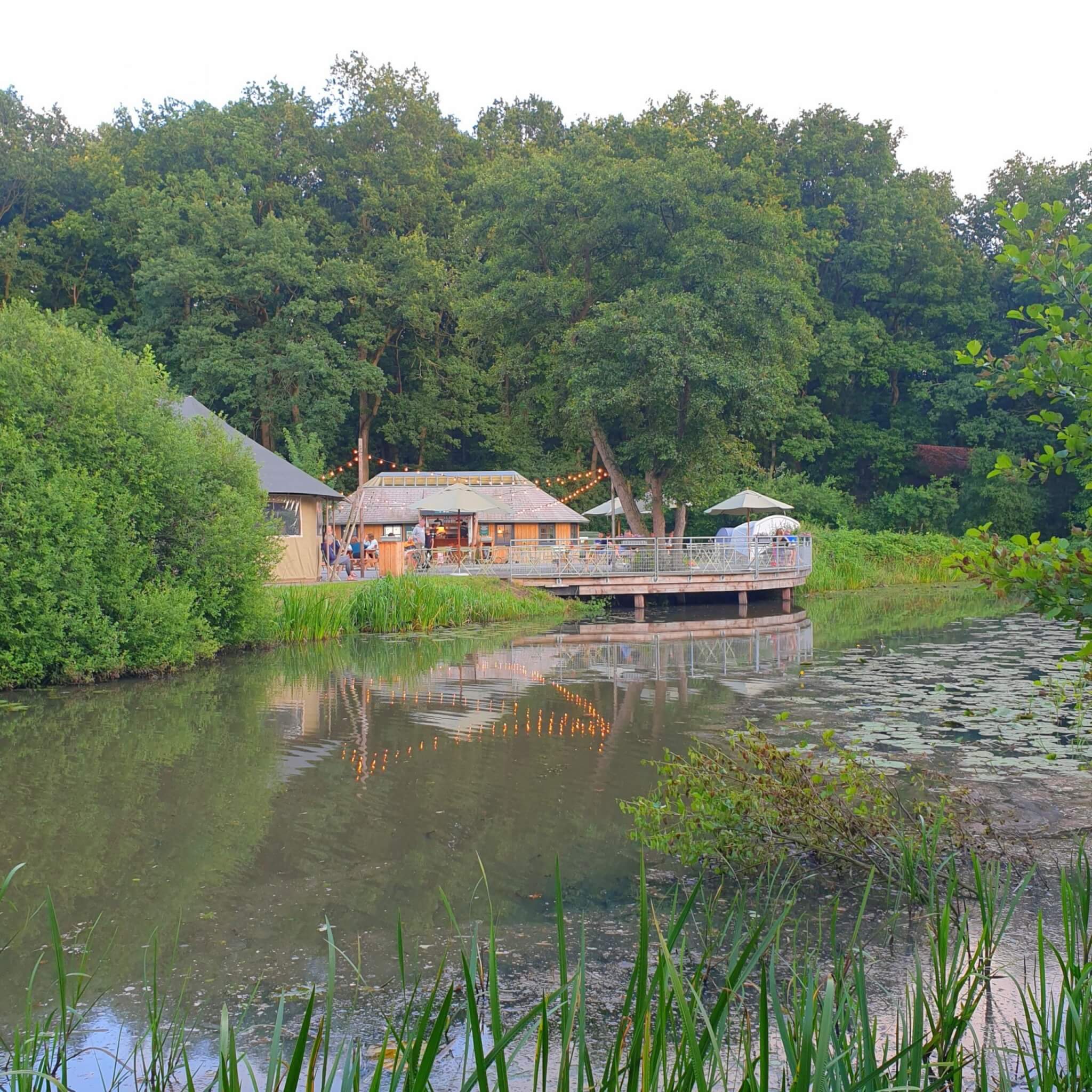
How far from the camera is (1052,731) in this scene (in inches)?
384

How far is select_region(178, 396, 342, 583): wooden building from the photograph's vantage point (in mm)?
24000

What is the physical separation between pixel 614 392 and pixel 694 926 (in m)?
23.7

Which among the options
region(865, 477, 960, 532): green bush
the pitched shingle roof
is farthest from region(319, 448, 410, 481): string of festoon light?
region(865, 477, 960, 532): green bush

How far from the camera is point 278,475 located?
80.3 ft

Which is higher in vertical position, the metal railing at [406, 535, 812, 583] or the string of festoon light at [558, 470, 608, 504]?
the string of festoon light at [558, 470, 608, 504]

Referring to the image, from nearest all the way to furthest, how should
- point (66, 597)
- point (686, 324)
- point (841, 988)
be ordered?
point (841, 988) → point (66, 597) → point (686, 324)

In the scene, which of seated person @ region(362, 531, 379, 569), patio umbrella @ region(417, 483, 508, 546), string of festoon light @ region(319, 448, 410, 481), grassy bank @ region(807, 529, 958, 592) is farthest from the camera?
string of festoon light @ region(319, 448, 410, 481)

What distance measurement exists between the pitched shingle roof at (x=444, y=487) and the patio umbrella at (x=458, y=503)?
1990 mm

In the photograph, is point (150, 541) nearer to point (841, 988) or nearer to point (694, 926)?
point (694, 926)

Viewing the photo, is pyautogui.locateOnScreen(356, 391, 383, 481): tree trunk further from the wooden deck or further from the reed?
the reed

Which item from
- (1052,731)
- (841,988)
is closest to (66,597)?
(1052,731)

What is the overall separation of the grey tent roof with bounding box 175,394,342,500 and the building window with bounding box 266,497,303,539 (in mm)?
307

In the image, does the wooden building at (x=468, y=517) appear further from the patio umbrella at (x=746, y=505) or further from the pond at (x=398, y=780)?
the pond at (x=398, y=780)

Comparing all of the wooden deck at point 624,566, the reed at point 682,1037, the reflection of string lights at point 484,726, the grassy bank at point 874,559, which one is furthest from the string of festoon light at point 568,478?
the reed at point 682,1037
